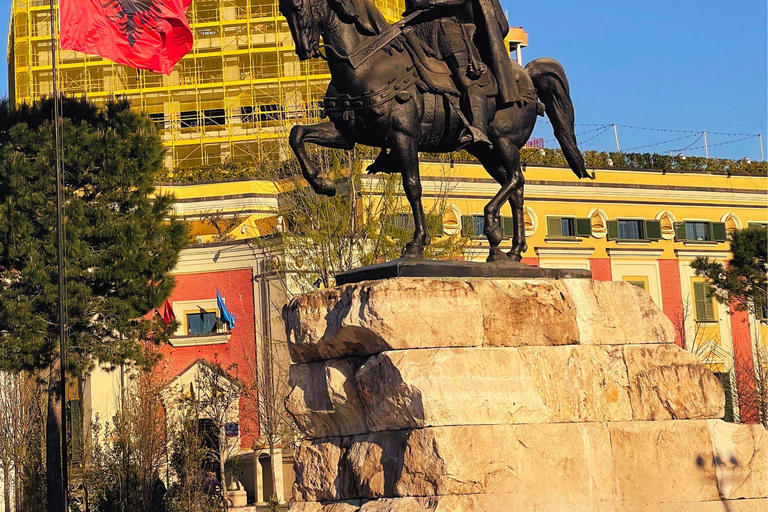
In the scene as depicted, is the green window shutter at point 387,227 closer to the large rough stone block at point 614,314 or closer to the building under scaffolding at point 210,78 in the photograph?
the large rough stone block at point 614,314

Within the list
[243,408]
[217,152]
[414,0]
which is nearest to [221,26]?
[217,152]

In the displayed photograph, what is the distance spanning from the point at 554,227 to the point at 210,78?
18.3 metres

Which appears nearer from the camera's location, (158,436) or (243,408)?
(158,436)

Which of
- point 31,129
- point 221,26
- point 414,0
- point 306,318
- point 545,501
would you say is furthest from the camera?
point 221,26

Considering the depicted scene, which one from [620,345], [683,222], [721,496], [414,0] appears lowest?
[721,496]

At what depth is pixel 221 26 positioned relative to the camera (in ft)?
187

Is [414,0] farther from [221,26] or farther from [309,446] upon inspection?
[221,26]

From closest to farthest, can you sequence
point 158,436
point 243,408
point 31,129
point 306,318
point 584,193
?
point 306,318
point 158,436
point 31,129
point 243,408
point 584,193

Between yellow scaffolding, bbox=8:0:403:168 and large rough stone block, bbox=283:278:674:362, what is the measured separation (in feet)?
Result: 148

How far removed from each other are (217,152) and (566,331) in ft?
156

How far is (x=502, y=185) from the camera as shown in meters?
12.0

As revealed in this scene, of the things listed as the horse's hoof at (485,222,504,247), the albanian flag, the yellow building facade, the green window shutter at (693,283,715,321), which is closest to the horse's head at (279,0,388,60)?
A: the horse's hoof at (485,222,504,247)

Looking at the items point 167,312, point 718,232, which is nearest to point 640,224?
point 718,232

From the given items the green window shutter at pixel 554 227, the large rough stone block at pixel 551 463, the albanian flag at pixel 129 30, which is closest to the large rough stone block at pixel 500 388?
the large rough stone block at pixel 551 463
